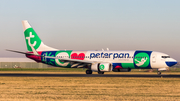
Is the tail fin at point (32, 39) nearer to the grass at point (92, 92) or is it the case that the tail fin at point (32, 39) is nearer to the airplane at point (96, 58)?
the airplane at point (96, 58)

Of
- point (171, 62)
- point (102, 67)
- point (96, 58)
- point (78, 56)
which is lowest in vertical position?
point (102, 67)

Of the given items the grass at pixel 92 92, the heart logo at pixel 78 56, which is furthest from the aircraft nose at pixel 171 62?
the grass at pixel 92 92

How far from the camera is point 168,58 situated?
4906cm

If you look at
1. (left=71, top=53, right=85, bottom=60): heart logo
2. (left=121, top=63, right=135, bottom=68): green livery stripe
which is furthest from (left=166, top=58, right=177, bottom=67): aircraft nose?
(left=71, top=53, right=85, bottom=60): heart logo

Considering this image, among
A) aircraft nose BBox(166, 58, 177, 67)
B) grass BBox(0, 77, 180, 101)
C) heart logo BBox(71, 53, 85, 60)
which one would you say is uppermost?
heart logo BBox(71, 53, 85, 60)

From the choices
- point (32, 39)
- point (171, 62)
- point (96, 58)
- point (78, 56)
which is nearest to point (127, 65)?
point (96, 58)

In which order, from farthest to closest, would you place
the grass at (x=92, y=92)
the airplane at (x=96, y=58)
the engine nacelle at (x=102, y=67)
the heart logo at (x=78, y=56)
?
the heart logo at (x=78, y=56) < the engine nacelle at (x=102, y=67) < the airplane at (x=96, y=58) < the grass at (x=92, y=92)

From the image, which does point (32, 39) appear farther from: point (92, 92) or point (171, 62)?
point (92, 92)

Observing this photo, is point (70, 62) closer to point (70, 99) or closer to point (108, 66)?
point (108, 66)

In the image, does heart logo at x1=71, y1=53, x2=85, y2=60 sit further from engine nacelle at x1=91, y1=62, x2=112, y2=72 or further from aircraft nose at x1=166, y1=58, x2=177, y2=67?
aircraft nose at x1=166, y1=58, x2=177, y2=67

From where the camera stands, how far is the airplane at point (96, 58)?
49.2m

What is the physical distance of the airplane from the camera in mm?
49219

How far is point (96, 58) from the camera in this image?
53.2 metres

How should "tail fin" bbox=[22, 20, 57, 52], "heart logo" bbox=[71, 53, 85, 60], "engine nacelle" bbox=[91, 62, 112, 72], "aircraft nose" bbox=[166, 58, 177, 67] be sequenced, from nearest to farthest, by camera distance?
"aircraft nose" bbox=[166, 58, 177, 67] → "engine nacelle" bbox=[91, 62, 112, 72] → "heart logo" bbox=[71, 53, 85, 60] → "tail fin" bbox=[22, 20, 57, 52]
